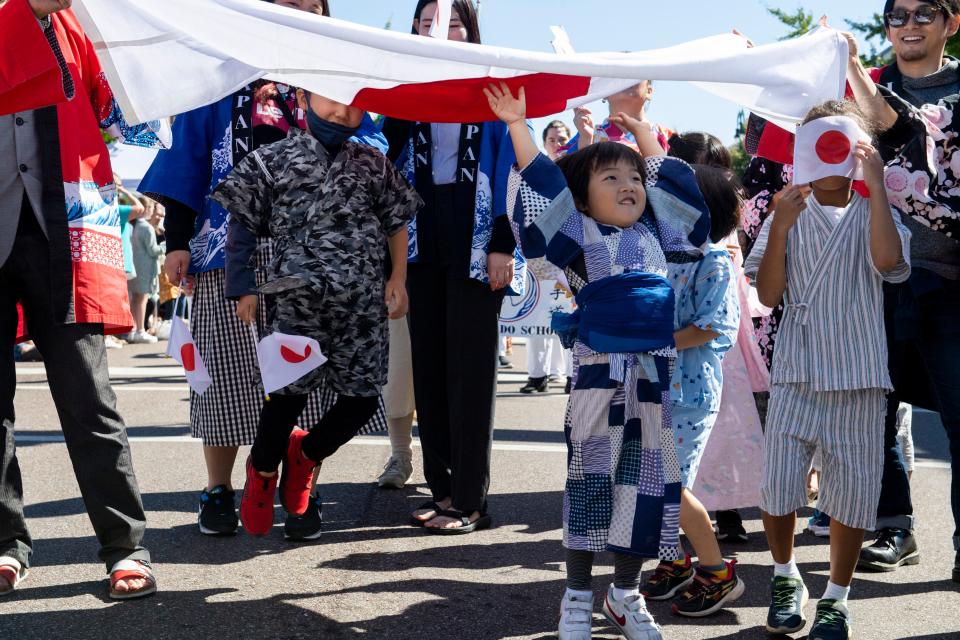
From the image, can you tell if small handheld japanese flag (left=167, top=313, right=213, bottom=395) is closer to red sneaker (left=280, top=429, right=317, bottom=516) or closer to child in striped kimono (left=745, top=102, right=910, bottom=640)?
red sneaker (left=280, top=429, right=317, bottom=516)

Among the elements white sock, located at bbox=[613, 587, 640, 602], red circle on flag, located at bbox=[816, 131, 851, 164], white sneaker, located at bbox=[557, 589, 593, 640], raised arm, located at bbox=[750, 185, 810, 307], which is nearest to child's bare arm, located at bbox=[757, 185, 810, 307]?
raised arm, located at bbox=[750, 185, 810, 307]

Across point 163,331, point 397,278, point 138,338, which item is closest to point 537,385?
point 397,278

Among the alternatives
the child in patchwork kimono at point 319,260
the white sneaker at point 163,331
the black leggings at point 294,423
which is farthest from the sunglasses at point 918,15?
the white sneaker at point 163,331

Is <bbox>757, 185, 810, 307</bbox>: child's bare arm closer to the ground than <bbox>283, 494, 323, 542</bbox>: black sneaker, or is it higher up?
higher up

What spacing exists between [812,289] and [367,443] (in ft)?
12.7

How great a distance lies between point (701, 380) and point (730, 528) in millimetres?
1073

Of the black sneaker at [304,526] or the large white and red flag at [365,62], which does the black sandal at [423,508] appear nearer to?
the black sneaker at [304,526]

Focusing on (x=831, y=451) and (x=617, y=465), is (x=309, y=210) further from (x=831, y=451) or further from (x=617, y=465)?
(x=831, y=451)

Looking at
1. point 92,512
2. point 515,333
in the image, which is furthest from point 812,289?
point 515,333

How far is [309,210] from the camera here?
3865 millimetres

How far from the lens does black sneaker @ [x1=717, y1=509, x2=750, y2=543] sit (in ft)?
15.6

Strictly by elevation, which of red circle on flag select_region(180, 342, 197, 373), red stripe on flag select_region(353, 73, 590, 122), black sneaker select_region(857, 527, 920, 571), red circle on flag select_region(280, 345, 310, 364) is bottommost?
black sneaker select_region(857, 527, 920, 571)

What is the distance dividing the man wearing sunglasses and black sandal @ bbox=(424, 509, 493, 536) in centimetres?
153

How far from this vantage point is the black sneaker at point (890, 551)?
14.0 feet
